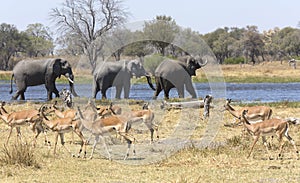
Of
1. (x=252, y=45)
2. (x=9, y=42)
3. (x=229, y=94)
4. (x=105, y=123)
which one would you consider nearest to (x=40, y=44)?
(x=9, y=42)

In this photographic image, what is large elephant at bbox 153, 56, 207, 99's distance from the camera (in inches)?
1064

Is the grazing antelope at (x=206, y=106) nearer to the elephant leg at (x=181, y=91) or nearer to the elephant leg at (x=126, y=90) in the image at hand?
the elephant leg at (x=181, y=91)

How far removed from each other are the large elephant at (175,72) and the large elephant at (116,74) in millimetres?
721

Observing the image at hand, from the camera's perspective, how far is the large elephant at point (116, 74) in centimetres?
2739

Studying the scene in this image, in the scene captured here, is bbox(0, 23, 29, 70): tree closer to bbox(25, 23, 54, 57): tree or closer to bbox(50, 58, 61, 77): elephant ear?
bbox(25, 23, 54, 57): tree

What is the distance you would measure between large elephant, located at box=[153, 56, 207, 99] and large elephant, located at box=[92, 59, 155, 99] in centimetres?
72

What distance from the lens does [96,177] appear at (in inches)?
411

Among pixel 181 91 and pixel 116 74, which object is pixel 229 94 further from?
pixel 116 74

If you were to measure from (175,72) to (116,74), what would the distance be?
2862 millimetres

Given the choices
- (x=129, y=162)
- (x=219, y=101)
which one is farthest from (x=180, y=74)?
(x=129, y=162)

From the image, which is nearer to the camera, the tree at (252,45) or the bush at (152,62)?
the bush at (152,62)

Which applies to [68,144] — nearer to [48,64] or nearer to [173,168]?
[173,168]

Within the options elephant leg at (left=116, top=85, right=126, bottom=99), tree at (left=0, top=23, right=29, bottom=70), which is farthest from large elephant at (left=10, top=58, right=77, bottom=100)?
tree at (left=0, top=23, right=29, bottom=70)

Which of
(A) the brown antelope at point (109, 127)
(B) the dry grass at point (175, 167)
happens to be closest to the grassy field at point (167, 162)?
(B) the dry grass at point (175, 167)
